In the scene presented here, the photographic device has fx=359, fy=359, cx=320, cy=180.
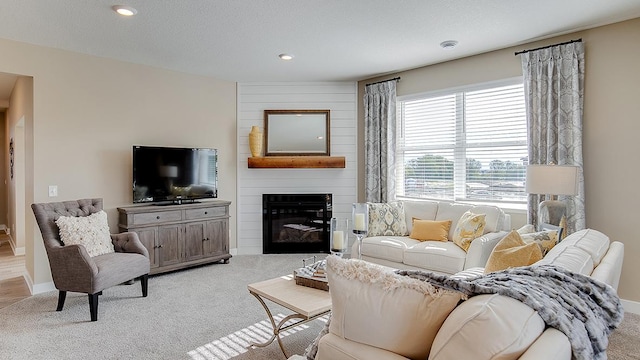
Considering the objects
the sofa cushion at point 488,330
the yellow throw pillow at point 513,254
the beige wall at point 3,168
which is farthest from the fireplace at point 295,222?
the beige wall at point 3,168

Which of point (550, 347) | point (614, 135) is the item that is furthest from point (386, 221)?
point (550, 347)

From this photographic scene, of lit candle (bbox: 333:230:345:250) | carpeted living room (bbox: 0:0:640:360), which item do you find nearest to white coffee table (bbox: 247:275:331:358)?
carpeted living room (bbox: 0:0:640:360)

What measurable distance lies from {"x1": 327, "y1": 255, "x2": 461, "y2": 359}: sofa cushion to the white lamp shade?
8.43 ft

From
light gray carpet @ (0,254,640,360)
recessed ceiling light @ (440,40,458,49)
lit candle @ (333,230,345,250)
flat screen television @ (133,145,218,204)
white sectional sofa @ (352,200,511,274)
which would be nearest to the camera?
lit candle @ (333,230,345,250)

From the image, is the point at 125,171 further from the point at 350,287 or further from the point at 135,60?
the point at 350,287

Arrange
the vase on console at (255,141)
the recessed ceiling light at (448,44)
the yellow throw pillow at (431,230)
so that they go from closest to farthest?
the recessed ceiling light at (448,44) < the yellow throw pillow at (431,230) < the vase on console at (255,141)

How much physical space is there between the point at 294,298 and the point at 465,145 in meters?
3.25

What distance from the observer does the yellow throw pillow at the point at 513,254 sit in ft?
6.93

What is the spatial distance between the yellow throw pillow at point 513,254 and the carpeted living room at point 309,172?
1cm

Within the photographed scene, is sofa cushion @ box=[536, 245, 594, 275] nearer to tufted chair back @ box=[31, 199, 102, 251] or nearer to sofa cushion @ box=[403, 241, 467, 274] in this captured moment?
sofa cushion @ box=[403, 241, 467, 274]

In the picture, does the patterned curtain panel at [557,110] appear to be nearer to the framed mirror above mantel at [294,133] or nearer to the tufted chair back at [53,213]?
the framed mirror above mantel at [294,133]

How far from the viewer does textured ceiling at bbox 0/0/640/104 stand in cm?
297

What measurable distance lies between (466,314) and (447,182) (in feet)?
13.0

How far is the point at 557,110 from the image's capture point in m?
3.62
